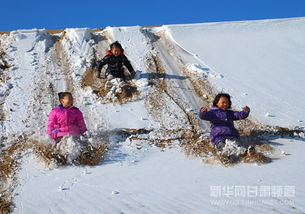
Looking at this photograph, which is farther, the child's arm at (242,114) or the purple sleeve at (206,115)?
the child's arm at (242,114)

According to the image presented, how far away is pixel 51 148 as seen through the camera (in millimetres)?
4559

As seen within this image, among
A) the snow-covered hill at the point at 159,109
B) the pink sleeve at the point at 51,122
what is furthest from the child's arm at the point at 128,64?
the pink sleeve at the point at 51,122

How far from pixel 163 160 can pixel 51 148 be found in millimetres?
1394

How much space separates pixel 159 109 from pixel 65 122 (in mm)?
1673

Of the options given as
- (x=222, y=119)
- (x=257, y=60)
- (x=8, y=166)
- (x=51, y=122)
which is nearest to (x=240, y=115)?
(x=222, y=119)

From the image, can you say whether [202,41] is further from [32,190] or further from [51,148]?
[32,190]

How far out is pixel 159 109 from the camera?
5.96 metres

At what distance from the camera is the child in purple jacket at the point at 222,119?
473 cm

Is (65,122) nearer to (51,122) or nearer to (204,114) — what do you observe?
(51,122)

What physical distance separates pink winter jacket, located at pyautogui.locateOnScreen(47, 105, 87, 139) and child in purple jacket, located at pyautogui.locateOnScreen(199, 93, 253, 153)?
1641 millimetres

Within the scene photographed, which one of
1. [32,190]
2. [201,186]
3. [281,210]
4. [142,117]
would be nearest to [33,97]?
[142,117]

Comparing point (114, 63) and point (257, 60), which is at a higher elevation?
point (257, 60)

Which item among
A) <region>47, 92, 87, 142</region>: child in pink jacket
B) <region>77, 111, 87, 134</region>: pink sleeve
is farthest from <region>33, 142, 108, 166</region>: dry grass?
<region>77, 111, 87, 134</region>: pink sleeve

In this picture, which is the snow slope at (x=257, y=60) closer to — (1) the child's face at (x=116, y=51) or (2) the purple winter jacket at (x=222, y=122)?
(2) the purple winter jacket at (x=222, y=122)
